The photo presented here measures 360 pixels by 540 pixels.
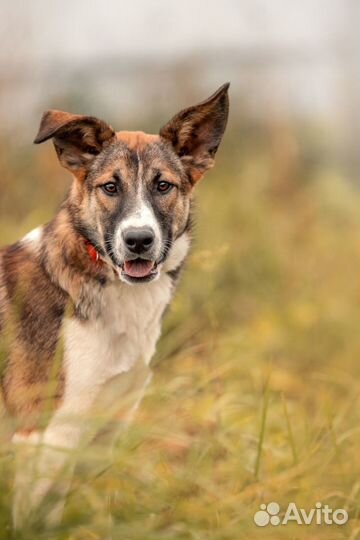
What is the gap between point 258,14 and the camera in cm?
813

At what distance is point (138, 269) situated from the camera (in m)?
4.03

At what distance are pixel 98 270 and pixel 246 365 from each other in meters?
1.72

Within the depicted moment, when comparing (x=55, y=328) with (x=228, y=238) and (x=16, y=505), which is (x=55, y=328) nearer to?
(x=16, y=505)

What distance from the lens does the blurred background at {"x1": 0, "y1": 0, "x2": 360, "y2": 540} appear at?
11.7ft

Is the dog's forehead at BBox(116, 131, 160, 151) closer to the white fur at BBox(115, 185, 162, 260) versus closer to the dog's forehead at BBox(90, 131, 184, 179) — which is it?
the dog's forehead at BBox(90, 131, 184, 179)

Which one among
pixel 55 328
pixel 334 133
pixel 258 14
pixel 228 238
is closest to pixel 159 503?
pixel 55 328

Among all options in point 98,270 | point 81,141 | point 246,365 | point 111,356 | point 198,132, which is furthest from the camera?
point 246,365

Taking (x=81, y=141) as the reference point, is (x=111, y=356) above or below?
below

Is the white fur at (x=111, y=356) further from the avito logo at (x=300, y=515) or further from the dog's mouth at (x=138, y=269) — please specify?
the avito logo at (x=300, y=515)

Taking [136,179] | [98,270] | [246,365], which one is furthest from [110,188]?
[246,365]

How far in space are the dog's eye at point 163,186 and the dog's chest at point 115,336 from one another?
1.29 feet

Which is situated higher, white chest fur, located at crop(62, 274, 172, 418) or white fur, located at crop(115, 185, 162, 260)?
white fur, located at crop(115, 185, 162, 260)

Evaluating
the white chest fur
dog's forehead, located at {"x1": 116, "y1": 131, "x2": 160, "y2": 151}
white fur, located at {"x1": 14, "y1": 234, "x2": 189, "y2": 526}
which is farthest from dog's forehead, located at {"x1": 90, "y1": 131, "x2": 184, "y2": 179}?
the white chest fur

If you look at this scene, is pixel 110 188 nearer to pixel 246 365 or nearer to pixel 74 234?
pixel 74 234
